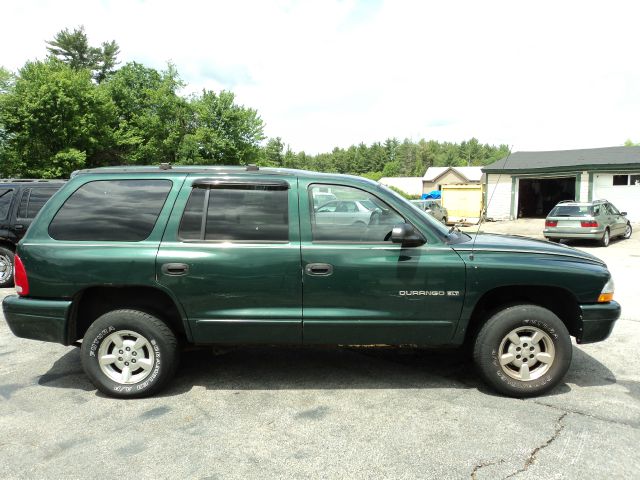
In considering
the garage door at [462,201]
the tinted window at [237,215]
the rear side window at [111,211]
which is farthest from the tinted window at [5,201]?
the garage door at [462,201]

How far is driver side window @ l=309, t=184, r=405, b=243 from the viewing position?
12.3 ft

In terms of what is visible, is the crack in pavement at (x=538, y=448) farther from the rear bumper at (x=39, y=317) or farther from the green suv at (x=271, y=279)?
the rear bumper at (x=39, y=317)

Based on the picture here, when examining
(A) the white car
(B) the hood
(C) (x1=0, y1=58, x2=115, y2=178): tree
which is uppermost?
(C) (x1=0, y1=58, x2=115, y2=178): tree

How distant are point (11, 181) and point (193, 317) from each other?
7.16 m

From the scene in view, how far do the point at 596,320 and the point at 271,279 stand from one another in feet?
8.77

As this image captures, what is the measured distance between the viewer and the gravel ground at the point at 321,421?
2824 mm

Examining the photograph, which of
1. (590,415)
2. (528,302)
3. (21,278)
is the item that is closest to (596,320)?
(528,302)

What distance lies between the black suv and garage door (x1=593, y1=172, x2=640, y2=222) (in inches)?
950

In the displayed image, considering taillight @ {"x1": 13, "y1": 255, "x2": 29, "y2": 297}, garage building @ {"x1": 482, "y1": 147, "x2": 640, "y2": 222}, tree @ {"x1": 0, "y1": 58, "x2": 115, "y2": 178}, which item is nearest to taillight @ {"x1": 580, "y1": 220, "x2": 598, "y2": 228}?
garage building @ {"x1": 482, "y1": 147, "x2": 640, "y2": 222}

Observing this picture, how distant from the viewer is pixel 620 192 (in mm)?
22812

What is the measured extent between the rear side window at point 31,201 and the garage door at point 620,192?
79.5 feet

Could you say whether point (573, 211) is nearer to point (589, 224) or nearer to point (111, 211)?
point (589, 224)

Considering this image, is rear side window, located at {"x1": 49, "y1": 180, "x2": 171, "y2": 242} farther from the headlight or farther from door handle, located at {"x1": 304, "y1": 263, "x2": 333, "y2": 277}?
the headlight

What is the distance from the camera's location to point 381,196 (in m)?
3.84
